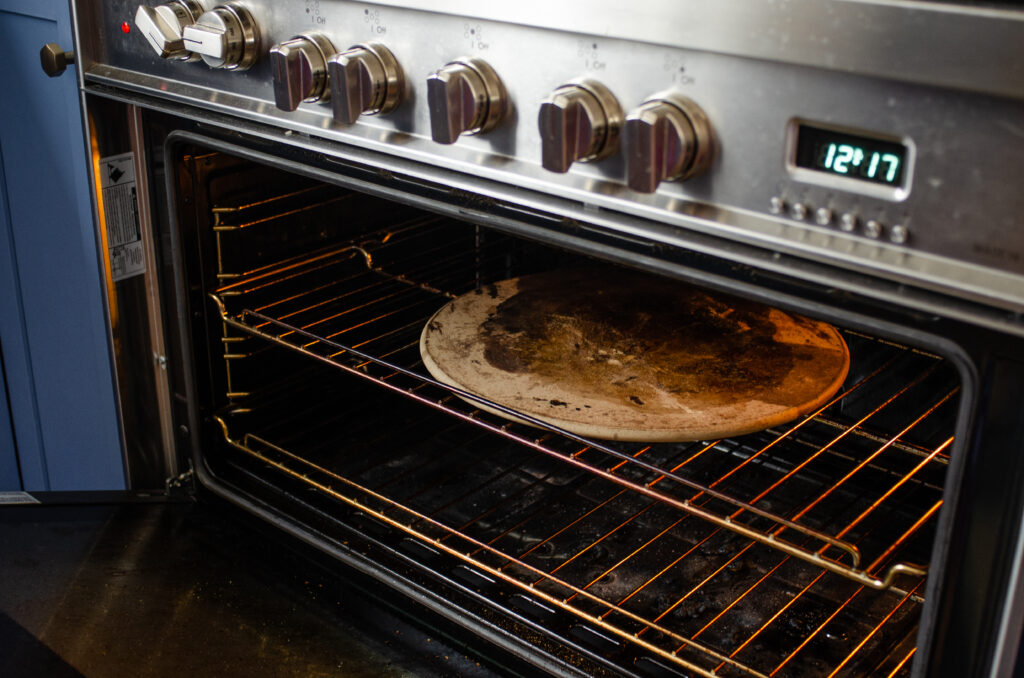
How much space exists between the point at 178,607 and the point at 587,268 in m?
0.75

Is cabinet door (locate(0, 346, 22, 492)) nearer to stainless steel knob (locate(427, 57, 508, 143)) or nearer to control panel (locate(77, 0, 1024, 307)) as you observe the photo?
control panel (locate(77, 0, 1024, 307))

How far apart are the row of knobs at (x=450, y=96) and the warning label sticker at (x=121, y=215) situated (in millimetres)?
255

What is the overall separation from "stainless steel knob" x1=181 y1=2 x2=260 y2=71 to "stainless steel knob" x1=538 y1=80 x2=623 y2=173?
42cm

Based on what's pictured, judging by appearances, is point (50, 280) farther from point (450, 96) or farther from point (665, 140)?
point (665, 140)

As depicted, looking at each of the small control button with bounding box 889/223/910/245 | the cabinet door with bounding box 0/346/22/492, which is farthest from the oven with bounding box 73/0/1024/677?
the cabinet door with bounding box 0/346/22/492

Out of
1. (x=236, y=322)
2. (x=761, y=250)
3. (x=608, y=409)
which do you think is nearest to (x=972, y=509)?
(x=761, y=250)

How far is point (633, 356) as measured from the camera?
1.27 meters

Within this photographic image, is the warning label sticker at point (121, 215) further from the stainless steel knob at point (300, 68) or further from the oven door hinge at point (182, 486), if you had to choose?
the stainless steel knob at point (300, 68)

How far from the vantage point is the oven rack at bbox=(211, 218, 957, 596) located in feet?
4.42

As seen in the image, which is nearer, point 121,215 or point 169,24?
point 169,24

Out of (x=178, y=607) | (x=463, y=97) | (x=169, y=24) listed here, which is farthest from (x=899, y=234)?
(x=178, y=607)

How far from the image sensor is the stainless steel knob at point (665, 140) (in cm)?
80

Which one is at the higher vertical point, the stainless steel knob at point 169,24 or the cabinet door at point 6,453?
the stainless steel knob at point 169,24

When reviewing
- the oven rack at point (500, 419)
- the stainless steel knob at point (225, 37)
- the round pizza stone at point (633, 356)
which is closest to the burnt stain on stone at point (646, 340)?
the round pizza stone at point (633, 356)
